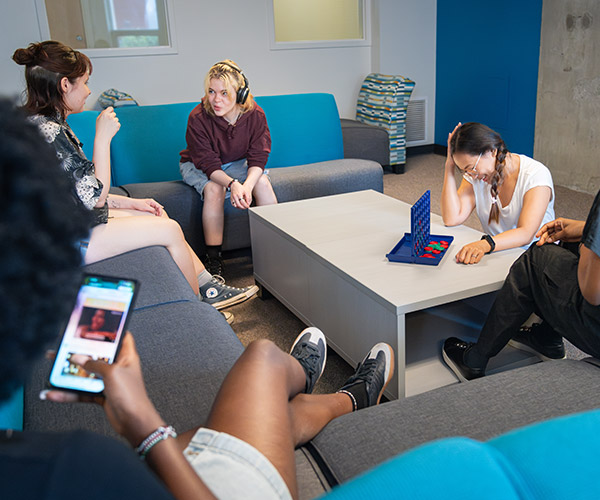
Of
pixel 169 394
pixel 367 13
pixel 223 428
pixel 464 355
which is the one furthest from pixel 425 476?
pixel 367 13

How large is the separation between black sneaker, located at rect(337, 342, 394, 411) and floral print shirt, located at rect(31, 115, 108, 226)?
3.45 feet

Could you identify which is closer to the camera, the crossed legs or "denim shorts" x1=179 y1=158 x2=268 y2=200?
the crossed legs

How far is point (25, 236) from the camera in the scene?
0.48 meters

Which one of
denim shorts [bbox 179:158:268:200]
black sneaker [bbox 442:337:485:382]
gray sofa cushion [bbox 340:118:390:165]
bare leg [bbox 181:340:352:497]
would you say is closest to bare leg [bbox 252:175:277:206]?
denim shorts [bbox 179:158:268:200]

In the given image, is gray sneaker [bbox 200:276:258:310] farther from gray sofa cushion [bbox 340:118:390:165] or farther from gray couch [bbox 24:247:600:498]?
gray sofa cushion [bbox 340:118:390:165]

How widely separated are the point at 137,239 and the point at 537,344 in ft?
4.84

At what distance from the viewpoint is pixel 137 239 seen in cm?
223

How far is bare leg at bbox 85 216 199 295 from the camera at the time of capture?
84.4 inches

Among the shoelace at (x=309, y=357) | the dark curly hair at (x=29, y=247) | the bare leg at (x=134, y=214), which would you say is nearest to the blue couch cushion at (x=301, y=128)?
the bare leg at (x=134, y=214)

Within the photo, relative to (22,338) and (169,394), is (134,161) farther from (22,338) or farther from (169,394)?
(22,338)

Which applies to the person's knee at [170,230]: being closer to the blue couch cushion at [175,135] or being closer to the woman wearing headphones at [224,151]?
the woman wearing headphones at [224,151]

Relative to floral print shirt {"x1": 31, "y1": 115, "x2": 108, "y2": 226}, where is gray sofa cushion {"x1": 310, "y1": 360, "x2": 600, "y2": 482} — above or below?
below

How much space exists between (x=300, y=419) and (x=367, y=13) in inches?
200

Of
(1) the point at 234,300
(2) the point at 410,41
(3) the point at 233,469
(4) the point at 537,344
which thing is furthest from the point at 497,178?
(2) the point at 410,41
